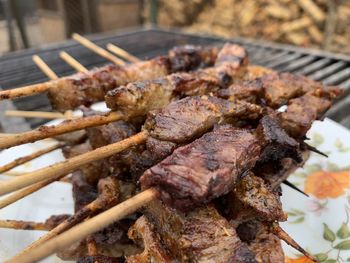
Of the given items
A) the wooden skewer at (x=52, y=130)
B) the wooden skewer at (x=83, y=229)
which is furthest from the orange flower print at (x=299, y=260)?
the wooden skewer at (x=52, y=130)

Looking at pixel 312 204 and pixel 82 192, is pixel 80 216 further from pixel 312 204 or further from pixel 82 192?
pixel 312 204

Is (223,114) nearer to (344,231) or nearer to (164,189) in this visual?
(164,189)

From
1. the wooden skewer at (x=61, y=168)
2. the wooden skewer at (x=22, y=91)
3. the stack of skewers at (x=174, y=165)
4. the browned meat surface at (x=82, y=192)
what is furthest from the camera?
the browned meat surface at (x=82, y=192)

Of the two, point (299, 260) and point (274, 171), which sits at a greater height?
point (274, 171)

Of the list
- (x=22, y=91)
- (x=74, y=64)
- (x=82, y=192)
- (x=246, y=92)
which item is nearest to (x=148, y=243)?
(x=82, y=192)

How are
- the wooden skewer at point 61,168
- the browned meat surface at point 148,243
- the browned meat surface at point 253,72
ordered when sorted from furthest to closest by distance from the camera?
the browned meat surface at point 253,72, the browned meat surface at point 148,243, the wooden skewer at point 61,168

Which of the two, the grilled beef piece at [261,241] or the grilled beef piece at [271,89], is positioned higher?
the grilled beef piece at [271,89]

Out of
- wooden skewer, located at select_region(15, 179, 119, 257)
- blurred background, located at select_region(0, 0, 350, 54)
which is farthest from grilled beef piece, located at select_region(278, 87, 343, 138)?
blurred background, located at select_region(0, 0, 350, 54)

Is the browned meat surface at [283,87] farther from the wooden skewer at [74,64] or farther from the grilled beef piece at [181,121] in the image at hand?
the wooden skewer at [74,64]
